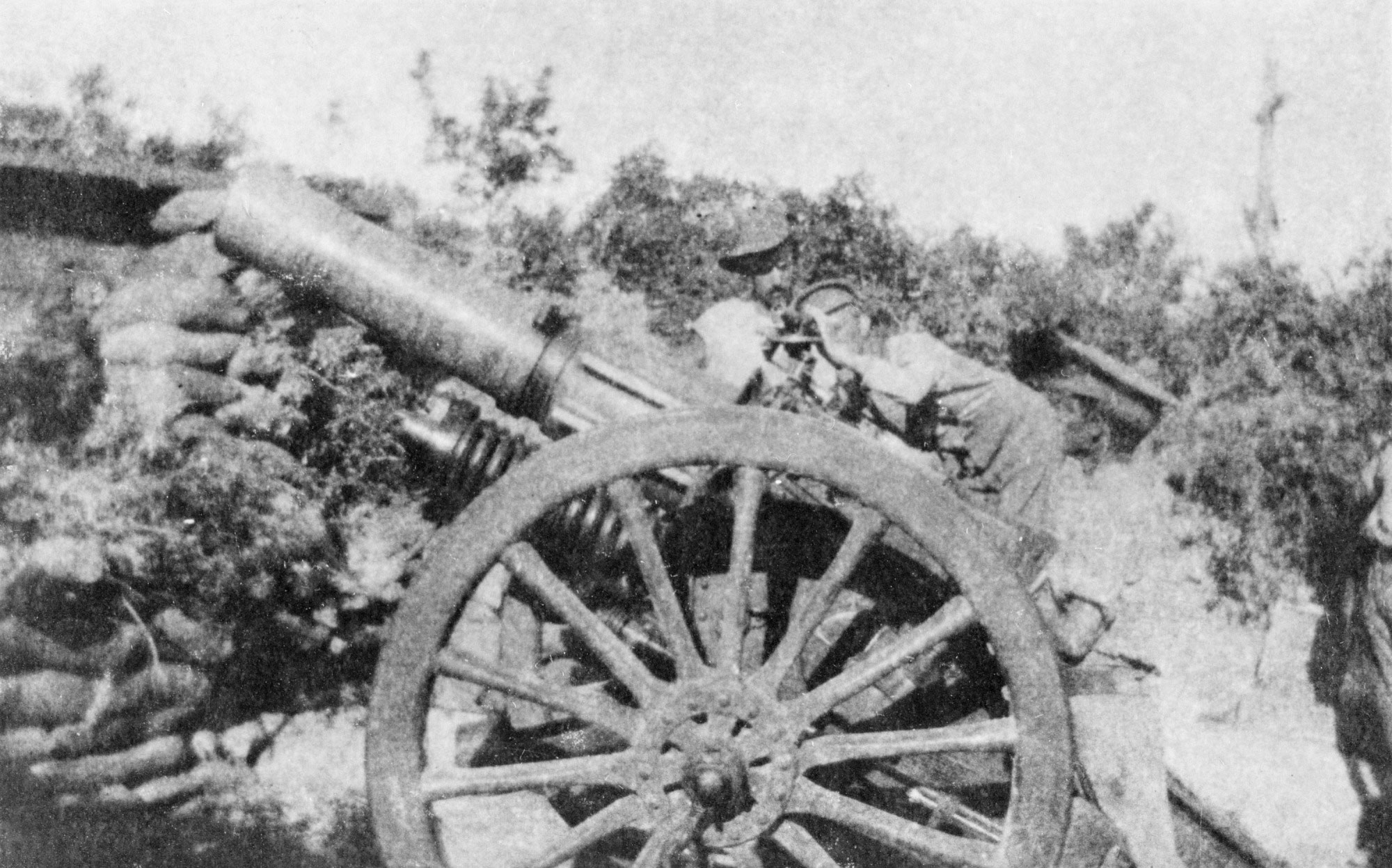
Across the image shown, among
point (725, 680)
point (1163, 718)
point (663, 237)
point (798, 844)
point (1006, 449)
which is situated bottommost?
point (798, 844)

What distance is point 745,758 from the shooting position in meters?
2.44

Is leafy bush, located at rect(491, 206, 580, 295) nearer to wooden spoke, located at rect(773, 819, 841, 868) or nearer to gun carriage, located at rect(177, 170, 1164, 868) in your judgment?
gun carriage, located at rect(177, 170, 1164, 868)

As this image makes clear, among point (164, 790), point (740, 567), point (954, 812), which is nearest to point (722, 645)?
point (740, 567)

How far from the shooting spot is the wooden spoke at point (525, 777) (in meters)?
2.47

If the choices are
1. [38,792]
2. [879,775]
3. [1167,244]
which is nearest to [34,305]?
[38,792]

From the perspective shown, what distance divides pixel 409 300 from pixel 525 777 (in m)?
1.76

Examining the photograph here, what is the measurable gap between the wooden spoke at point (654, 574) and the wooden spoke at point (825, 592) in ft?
0.65

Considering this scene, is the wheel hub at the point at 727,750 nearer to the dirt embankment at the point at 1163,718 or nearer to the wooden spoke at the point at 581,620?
the wooden spoke at the point at 581,620

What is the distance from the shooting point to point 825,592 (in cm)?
240

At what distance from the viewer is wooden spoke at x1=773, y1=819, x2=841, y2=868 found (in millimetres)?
2465

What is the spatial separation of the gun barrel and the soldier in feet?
2.23

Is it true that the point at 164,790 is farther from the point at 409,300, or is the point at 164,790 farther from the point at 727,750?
the point at 727,750

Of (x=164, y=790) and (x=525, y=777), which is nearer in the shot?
(x=525, y=777)

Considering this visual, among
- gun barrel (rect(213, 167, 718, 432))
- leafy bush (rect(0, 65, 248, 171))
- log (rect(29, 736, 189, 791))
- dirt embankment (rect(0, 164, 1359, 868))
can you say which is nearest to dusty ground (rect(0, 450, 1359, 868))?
dirt embankment (rect(0, 164, 1359, 868))
